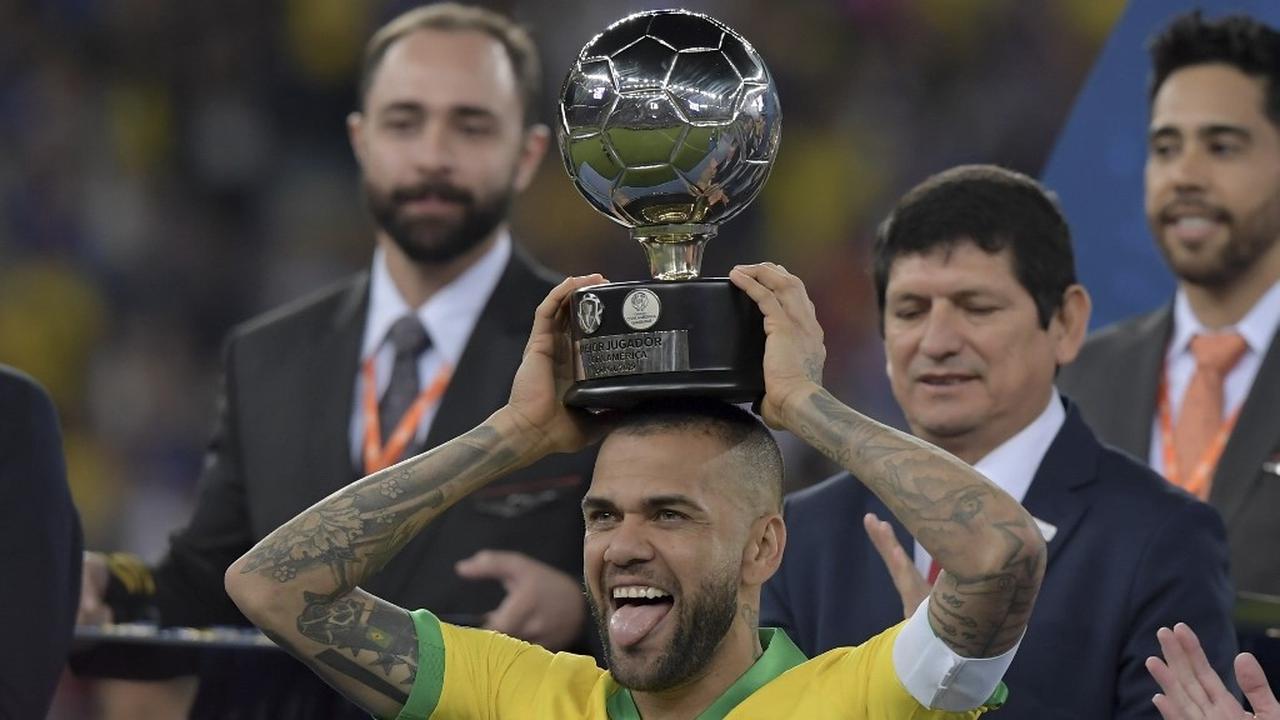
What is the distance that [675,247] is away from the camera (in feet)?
9.54

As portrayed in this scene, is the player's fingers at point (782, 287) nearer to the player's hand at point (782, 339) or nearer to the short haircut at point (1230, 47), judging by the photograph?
the player's hand at point (782, 339)

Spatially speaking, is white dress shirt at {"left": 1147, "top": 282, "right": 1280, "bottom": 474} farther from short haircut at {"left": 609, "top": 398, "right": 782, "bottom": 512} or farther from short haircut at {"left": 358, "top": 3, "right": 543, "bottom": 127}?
short haircut at {"left": 609, "top": 398, "right": 782, "bottom": 512}

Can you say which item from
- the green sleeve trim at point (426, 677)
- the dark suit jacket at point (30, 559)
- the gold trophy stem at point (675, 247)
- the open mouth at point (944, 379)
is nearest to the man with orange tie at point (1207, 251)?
the open mouth at point (944, 379)

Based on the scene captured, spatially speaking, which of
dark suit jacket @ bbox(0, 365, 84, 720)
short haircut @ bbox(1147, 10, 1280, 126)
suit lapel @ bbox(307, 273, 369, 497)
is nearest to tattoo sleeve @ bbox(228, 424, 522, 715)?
dark suit jacket @ bbox(0, 365, 84, 720)

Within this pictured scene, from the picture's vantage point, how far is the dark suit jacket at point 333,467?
4.41m

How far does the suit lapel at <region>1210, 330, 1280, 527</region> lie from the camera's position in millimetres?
4449

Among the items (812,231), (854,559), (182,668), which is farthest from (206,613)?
(812,231)

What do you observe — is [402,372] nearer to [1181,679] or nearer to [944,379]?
[944,379]

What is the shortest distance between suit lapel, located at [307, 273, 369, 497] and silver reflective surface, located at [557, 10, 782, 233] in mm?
1955

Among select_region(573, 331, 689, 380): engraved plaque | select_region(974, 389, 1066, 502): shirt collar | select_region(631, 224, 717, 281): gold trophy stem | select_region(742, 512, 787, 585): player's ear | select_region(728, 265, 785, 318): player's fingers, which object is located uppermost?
select_region(631, 224, 717, 281): gold trophy stem

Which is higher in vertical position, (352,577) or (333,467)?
(352,577)

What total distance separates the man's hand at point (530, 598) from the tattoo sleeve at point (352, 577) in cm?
106

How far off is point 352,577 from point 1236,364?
8.01ft

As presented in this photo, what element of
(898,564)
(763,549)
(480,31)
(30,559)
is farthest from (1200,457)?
(30,559)
